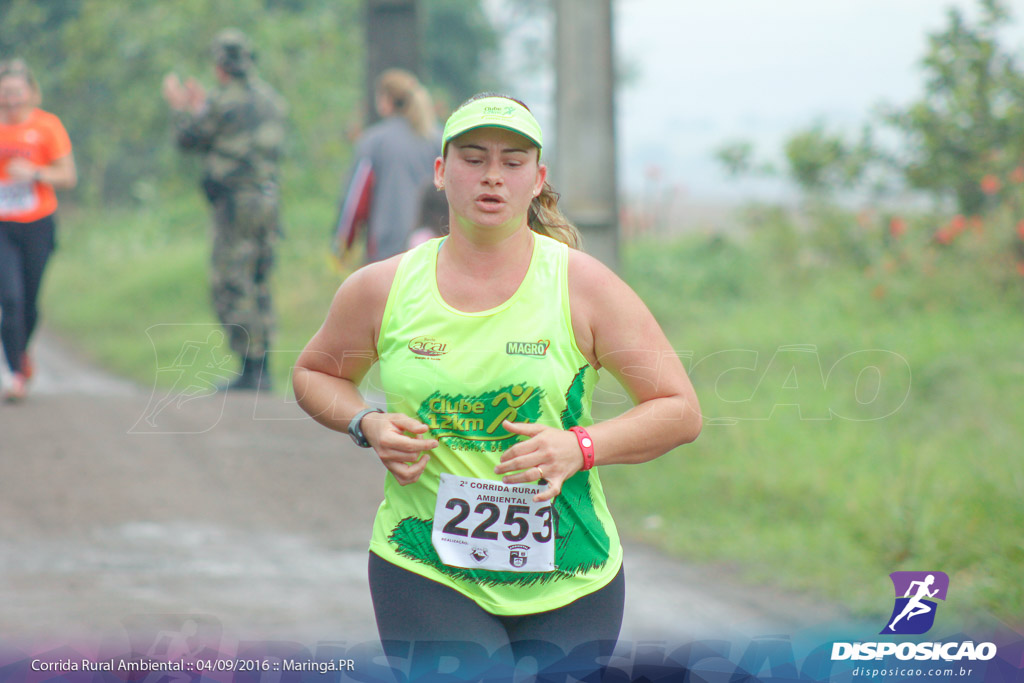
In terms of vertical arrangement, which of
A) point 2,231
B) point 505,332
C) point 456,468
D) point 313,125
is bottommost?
point 456,468

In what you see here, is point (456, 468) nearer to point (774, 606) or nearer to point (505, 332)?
point (505, 332)

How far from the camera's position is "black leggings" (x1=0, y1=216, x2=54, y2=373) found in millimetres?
8062

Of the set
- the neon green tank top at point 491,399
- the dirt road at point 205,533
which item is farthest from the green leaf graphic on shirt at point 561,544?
the dirt road at point 205,533

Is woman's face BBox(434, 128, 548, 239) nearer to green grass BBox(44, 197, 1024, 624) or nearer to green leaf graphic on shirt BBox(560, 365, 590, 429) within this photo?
green leaf graphic on shirt BBox(560, 365, 590, 429)

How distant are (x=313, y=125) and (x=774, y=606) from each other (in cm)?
2056

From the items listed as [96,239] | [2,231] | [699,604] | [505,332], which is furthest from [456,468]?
[96,239]

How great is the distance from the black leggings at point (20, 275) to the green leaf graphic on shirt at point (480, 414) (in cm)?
619

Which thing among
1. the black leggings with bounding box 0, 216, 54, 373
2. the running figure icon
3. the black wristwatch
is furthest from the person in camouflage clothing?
the black wristwatch

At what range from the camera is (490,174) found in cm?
271

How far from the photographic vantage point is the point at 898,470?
687cm

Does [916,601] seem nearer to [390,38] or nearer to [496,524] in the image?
[496,524]

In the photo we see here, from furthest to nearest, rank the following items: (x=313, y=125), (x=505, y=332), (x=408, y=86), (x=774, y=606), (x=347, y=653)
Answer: (x=313, y=125) < (x=408, y=86) < (x=774, y=606) < (x=347, y=653) < (x=505, y=332)

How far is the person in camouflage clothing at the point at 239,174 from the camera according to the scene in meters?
9.06

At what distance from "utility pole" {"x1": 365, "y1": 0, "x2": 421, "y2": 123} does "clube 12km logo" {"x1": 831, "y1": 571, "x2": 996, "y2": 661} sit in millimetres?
8596
